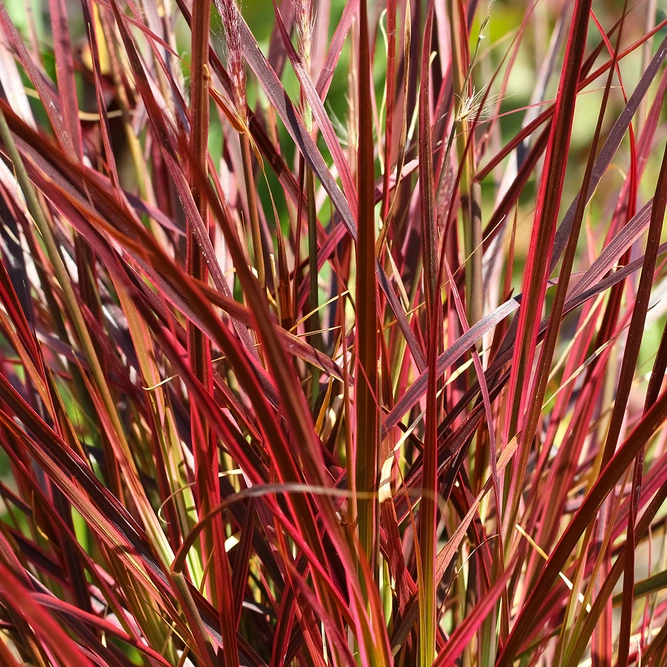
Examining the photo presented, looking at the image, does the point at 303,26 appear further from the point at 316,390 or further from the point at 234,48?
the point at 316,390

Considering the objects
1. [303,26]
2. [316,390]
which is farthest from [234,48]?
[316,390]

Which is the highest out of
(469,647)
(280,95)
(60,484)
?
(280,95)

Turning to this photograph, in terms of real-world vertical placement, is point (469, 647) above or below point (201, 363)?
below

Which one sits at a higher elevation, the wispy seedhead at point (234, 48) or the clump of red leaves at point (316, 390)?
the wispy seedhead at point (234, 48)

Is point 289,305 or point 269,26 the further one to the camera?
point 269,26

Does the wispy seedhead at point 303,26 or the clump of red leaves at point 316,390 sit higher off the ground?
the wispy seedhead at point 303,26

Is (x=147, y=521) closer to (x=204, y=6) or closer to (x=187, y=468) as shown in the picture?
(x=187, y=468)

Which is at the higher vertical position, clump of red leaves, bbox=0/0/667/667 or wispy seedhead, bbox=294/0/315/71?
wispy seedhead, bbox=294/0/315/71

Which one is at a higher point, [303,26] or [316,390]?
[303,26]

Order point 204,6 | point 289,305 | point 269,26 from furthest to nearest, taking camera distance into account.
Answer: point 269,26
point 289,305
point 204,6

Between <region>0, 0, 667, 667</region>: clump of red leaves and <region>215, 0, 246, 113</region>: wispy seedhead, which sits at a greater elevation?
<region>215, 0, 246, 113</region>: wispy seedhead

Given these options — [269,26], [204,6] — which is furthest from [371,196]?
[269,26]
